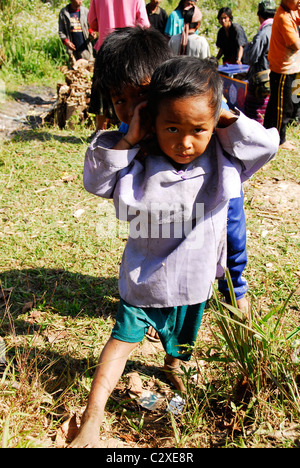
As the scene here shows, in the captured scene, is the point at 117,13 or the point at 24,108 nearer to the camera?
the point at 117,13

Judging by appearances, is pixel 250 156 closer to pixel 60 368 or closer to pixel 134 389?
pixel 134 389

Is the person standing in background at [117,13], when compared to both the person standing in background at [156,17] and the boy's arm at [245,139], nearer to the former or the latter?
the person standing in background at [156,17]

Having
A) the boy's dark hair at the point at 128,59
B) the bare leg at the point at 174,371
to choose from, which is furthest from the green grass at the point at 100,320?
the boy's dark hair at the point at 128,59

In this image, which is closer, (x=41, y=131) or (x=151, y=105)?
(x=151, y=105)

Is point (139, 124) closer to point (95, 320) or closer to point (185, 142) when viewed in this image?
point (185, 142)

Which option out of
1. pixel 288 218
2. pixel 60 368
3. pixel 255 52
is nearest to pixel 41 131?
pixel 255 52

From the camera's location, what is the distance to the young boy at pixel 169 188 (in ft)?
5.31

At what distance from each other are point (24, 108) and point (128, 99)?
262 inches

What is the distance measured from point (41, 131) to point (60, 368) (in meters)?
4.36

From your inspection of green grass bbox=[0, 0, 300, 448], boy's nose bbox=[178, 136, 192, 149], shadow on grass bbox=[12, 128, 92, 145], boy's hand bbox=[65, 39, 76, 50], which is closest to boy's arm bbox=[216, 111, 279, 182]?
boy's nose bbox=[178, 136, 192, 149]

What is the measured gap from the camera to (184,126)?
1.62m

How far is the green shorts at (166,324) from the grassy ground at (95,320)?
0.31ft

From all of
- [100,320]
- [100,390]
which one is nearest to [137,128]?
[100,390]
